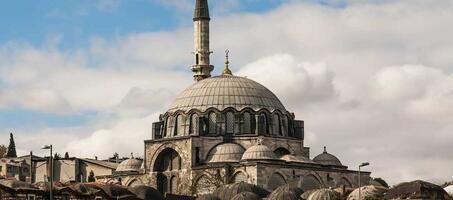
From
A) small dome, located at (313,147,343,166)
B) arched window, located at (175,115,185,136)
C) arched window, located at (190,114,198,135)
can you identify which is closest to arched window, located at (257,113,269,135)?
arched window, located at (190,114,198,135)

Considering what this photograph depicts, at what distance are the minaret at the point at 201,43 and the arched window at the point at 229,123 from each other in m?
9.44

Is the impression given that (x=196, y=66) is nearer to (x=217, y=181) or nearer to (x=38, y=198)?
(x=217, y=181)

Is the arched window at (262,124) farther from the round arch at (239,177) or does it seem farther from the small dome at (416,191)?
the small dome at (416,191)

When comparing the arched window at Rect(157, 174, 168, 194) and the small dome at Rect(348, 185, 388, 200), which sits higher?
the arched window at Rect(157, 174, 168, 194)

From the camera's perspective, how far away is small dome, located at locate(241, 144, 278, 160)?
88812 millimetres

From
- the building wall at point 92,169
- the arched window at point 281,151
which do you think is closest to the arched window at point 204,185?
the arched window at point 281,151

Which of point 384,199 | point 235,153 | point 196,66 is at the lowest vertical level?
point 384,199

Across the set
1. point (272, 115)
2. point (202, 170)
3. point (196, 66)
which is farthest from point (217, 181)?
point (196, 66)

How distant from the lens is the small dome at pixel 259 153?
291 ft

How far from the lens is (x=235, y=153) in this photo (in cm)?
9188

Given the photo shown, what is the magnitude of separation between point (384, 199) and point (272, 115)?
26214mm

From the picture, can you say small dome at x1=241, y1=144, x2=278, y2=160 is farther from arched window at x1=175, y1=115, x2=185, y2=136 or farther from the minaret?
the minaret

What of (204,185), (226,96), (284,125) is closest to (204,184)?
(204,185)

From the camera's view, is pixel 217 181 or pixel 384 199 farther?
pixel 217 181
